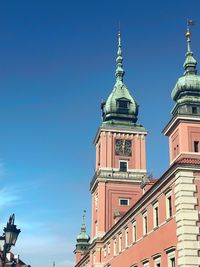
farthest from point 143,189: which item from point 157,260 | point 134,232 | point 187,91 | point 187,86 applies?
point 157,260

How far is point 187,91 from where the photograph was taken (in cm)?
Result: 3925

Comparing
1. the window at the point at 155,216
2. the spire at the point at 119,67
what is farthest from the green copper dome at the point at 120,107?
the window at the point at 155,216

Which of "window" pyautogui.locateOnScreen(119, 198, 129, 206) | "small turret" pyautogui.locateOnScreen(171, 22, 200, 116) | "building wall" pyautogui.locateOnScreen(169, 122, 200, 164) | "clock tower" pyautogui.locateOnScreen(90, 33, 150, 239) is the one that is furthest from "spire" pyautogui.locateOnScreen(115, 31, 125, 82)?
"building wall" pyautogui.locateOnScreen(169, 122, 200, 164)

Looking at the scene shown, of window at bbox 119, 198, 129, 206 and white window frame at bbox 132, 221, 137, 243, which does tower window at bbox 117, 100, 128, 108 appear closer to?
window at bbox 119, 198, 129, 206

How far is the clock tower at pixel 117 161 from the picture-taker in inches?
2237

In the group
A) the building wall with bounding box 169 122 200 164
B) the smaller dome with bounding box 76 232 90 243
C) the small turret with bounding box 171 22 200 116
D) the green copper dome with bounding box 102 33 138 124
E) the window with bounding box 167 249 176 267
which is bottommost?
the window with bounding box 167 249 176 267

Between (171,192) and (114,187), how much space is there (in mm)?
29289

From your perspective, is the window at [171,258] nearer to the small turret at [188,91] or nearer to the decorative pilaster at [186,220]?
the decorative pilaster at [186,220]

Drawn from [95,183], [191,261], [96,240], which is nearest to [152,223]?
[191,261]

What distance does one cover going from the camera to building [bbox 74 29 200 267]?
26.8 metres

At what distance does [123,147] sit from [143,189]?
15.6 meters

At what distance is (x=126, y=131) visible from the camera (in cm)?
6188

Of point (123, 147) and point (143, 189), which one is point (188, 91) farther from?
point (123, 147)

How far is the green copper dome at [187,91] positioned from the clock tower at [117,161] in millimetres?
16149
